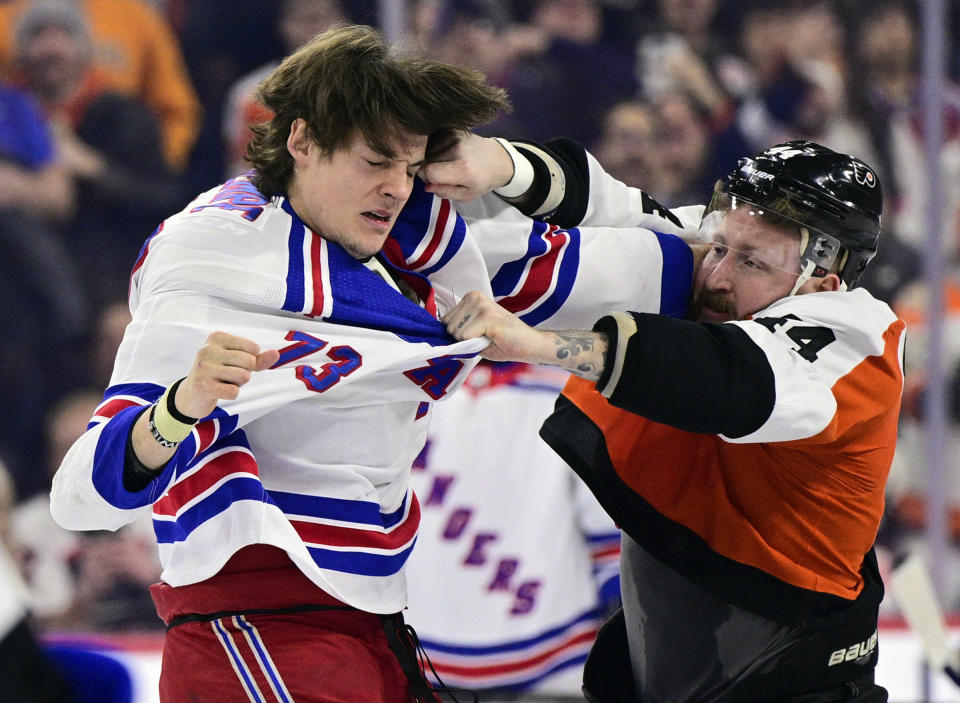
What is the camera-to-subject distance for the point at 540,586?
319 cm

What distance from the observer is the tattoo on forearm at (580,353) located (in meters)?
1.67

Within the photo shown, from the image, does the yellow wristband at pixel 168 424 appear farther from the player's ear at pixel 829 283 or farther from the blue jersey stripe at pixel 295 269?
the player's ear at pixel 829 283

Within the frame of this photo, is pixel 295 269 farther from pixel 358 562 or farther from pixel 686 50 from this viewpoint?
pixel 686 50

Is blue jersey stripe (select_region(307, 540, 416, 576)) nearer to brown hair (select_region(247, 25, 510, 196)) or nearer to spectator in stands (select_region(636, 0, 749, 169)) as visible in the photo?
brown hair (select_region(247, 25, 510, 196))

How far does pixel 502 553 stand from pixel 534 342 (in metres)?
1.60

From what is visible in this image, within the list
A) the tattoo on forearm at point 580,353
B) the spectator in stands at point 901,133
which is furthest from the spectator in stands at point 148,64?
the tattoo on forearm at point 580,353

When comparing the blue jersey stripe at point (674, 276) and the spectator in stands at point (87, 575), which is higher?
the blue jersey stripe at point (674, 276)

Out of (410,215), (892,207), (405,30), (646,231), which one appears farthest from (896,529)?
(410,215)

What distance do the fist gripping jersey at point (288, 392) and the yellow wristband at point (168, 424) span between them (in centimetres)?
7

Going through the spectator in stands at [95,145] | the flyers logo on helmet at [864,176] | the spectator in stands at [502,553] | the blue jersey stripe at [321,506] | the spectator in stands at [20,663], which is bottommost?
the spectator in stands at [502,553]

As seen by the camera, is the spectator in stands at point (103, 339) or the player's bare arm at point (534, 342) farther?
the spectator in stands at point (103, 339)

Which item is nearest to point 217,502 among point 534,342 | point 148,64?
point 534,342

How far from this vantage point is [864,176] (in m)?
1.94

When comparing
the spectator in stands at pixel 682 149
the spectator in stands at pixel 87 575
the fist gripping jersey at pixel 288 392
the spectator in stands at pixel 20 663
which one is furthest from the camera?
the spectator in stands at pixel 682 149
